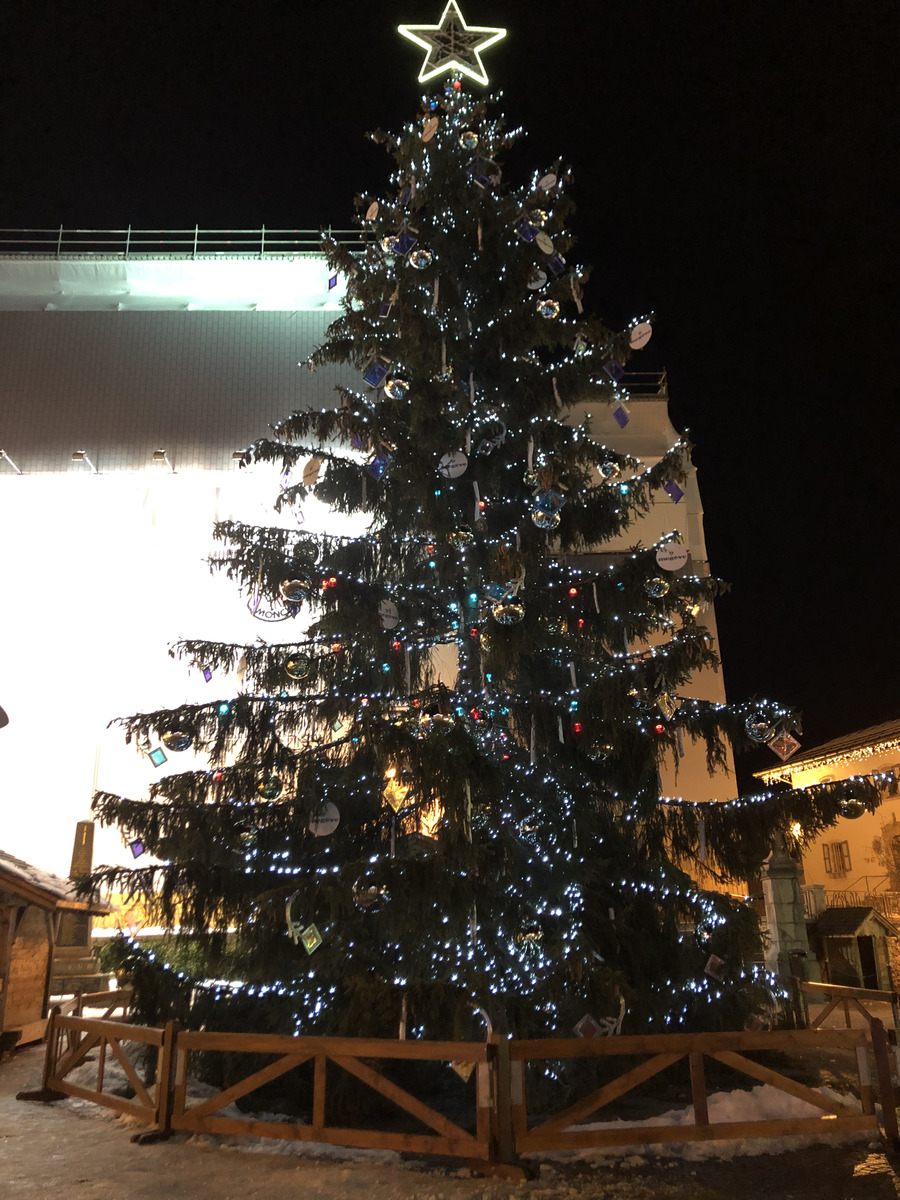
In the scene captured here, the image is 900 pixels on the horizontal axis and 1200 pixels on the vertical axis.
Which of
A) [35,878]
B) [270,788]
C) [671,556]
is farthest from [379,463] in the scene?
[35,878]

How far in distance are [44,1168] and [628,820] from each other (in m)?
5.10

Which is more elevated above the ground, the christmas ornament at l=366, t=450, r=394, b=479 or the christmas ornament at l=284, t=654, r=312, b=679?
the christmas ornament at l=366, t=450, r=394, b=479

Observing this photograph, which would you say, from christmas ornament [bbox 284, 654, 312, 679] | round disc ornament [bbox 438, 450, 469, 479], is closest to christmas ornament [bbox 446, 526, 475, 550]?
round disc ornament [bbox 438, 450, 469, 479]

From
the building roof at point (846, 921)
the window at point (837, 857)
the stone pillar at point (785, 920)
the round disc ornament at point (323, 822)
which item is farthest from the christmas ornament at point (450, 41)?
the window at point (837, 857)

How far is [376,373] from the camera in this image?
330 inches

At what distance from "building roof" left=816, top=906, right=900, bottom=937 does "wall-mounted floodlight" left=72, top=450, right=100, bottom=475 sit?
16444mm

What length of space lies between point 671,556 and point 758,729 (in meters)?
1.66

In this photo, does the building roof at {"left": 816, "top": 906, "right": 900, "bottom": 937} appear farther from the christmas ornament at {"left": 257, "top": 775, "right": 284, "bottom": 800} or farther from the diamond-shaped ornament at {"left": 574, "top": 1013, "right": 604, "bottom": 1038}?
the christmas ornament at {"left": 257, "top": 775, "right": 284, "bottom": 800}

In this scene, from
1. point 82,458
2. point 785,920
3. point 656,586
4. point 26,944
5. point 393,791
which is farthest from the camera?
point 82,458

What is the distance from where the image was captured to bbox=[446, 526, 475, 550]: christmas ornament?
7.83 meters

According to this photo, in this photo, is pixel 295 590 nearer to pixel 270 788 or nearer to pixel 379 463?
pixel 379 463

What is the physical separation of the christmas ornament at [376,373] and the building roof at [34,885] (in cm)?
653

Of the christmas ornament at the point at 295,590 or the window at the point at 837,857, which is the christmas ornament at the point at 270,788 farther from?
the window at the point at 837,857

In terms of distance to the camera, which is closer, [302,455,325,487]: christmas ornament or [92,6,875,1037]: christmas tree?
[92,6,875,1037]: christmas tree
